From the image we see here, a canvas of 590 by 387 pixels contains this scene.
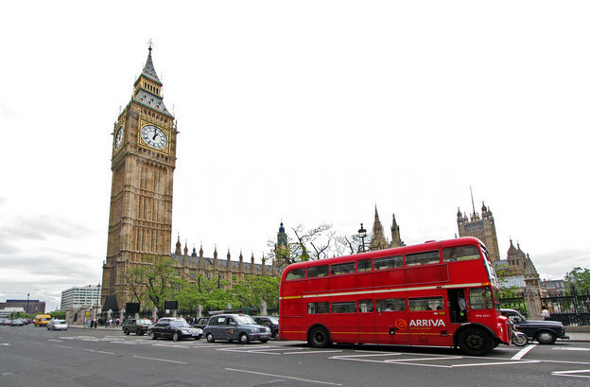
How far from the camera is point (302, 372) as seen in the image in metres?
9.09

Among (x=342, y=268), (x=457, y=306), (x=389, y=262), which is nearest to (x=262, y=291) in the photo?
(x=342, y=268)

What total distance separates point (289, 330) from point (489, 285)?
8757mm

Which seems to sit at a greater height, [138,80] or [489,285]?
[138,80]

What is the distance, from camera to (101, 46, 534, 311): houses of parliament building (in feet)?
224

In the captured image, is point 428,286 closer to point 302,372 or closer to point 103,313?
point 302,372

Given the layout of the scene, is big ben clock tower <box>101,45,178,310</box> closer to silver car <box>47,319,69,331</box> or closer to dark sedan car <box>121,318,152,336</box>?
silver car <box>47,319,69,331</box>

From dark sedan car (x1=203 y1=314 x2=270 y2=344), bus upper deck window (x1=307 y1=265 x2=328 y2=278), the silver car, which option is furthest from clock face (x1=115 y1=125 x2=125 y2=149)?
bus upper deck window (x1=307 y1=265 x2=328 y2=278)

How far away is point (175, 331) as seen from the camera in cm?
2244

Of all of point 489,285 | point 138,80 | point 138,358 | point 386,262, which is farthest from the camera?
point 138,80

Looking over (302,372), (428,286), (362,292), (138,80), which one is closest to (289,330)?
(362,292)

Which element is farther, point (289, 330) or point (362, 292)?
point (289, 330)

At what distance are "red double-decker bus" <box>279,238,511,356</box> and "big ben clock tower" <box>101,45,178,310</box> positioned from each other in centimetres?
5702

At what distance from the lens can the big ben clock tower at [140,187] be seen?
6856 cm

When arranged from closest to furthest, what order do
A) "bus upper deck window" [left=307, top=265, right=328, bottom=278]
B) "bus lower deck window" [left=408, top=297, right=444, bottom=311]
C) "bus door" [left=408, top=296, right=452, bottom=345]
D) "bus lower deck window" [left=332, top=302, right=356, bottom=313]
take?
"bus door" [left=408, top=296, right=452, bottom=345], "bus lower deck window" [left=408, top=297, right=444, bottom=311], "bus lower deck window" [left=332, top=302, right=356, bottom=313], "bus upper deck window" [left=307, top=265, right=328, bottom=278]
